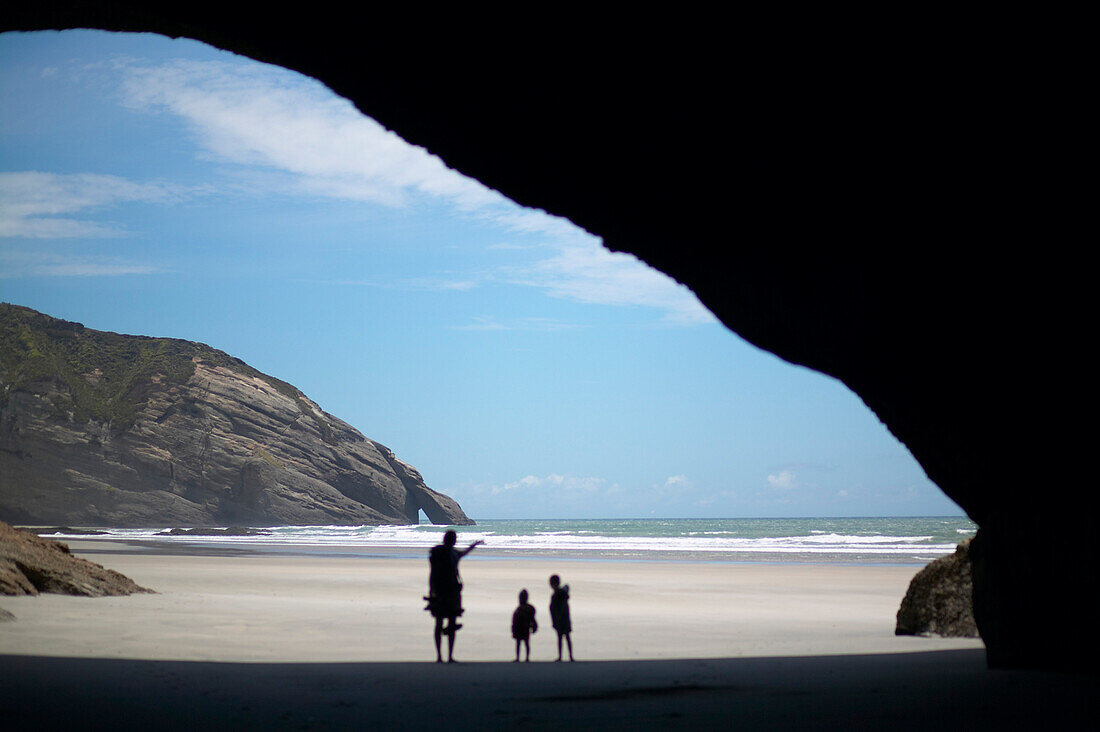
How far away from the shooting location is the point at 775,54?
17.7ft

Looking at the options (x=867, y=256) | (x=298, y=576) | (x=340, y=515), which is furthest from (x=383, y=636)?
(x=340, y=515)

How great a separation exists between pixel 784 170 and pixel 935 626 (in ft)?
24.3

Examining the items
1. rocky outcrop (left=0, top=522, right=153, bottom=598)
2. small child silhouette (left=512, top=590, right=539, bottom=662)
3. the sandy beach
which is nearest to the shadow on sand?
the sandy beach

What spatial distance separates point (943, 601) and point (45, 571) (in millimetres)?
12900

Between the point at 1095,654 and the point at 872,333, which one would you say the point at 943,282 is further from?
the point at 1095,654

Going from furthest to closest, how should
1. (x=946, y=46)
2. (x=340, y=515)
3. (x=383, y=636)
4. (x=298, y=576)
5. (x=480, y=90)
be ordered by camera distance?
1. (x=340, y=515)
2. (x=298, y=576)
3. (x=383, y=636)
4. (x=480, y=90)
5. (x=946, y=46)

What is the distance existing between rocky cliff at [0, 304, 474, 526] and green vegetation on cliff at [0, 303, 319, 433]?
0.42 feet

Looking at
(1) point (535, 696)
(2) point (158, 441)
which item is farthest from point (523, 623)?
(2) point (158, 441)

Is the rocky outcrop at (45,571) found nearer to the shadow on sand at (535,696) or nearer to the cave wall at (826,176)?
the shadow on sand at (535,696)

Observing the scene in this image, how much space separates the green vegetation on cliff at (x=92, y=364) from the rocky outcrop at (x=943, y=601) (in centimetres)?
7509

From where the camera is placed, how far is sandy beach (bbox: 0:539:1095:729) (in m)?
5.78

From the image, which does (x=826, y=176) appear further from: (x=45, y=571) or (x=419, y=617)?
(x=45, y=571)

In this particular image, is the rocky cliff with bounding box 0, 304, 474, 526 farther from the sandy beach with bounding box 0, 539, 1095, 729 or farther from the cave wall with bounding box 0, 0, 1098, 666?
the cave wall with bounding box 0, 0, 1098, 666

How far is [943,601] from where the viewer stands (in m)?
10.9
